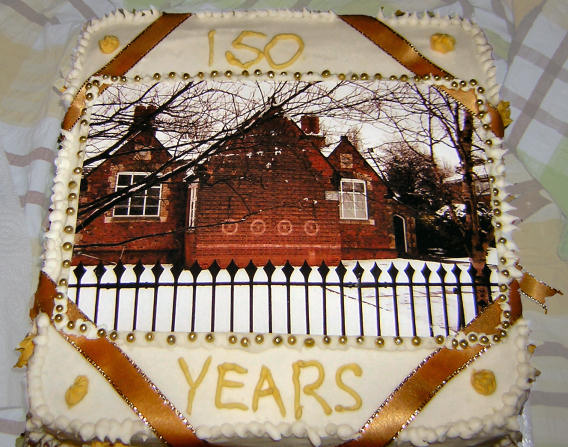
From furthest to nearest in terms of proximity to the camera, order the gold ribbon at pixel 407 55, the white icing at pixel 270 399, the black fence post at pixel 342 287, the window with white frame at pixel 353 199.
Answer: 1. the gold ribbon at pixel 407 55
2. the window with white frame at pixel 353 199
3. the black fence post at pixel 342 287
4. the white icing at pixel 270 399

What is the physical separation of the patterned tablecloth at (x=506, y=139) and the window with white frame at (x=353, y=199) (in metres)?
0.80

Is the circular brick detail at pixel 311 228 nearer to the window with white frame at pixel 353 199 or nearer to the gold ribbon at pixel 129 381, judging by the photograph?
the window with white frame at pixel 353 199

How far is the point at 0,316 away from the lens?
1711mm

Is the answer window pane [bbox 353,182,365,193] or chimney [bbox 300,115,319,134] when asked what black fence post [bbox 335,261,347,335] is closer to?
window pane [bbox 353,182,365,193]

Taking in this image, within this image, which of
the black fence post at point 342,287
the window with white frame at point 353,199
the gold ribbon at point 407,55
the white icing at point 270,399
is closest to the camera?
the white icing at point 270,399

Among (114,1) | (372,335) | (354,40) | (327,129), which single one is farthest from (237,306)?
(114,1)

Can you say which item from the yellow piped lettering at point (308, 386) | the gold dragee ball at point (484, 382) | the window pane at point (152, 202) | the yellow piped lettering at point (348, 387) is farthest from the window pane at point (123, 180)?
the gold dragee ball at point (484, 382)

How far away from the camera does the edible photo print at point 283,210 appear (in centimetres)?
146

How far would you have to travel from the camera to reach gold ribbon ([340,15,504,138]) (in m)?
1.69

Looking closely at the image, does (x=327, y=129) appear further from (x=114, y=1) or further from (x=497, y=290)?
(x=114, y=1)

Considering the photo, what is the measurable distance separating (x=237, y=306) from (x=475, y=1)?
190cm

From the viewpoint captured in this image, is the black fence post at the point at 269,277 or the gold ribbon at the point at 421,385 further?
the black fence post at the point at 269,277

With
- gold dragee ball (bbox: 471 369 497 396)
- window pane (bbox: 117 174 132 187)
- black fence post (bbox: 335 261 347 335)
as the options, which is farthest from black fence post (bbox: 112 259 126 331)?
gold dragee ball (bbox: 471 369 497 396)

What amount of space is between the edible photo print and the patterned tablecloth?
16.4 inches
